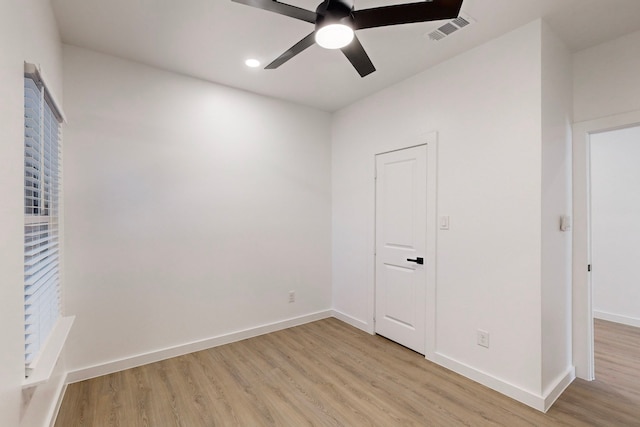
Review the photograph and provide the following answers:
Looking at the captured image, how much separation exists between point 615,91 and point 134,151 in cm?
406

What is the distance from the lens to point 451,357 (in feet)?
8.80

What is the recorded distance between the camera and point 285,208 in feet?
12.1

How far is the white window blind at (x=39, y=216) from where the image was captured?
1459 mm

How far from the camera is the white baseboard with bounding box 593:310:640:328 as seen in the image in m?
3.67

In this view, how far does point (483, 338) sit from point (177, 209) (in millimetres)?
2974

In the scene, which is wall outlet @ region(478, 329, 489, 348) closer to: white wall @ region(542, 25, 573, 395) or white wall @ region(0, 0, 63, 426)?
white wall @ region(542, 25, 573, 395)

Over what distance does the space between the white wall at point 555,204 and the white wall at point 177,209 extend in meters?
2.46

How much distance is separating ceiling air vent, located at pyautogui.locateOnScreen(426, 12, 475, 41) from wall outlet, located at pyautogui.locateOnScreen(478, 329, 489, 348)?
2380 mm

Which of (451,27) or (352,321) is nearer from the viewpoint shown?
(451,27)

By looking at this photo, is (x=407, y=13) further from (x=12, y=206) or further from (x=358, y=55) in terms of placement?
(x=12, y=206)

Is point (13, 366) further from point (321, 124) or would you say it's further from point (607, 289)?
point (607, 289)

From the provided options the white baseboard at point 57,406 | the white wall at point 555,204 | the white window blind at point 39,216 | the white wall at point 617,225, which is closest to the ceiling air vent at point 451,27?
the white wall at point 555,204

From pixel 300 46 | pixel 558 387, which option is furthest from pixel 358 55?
pixel 558 387

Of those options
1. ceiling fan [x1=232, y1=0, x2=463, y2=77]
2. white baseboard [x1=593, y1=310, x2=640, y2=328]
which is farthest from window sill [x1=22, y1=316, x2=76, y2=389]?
white baseboard [x1=593, y1=310, x2=640, y2=328]
